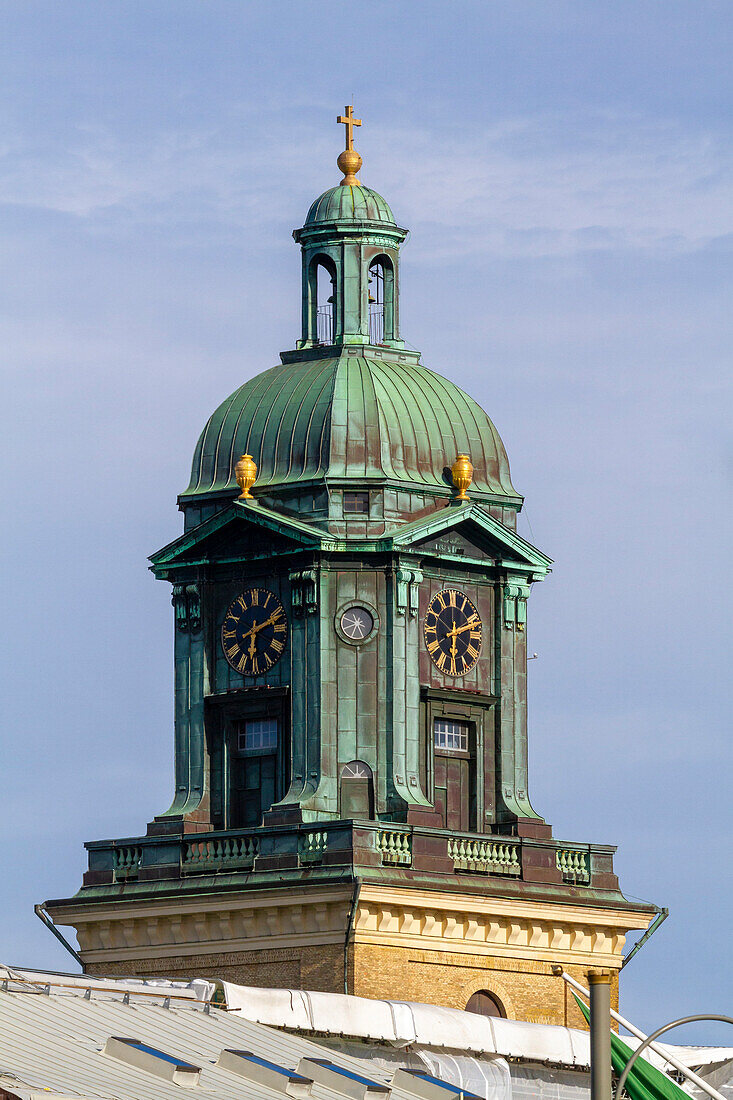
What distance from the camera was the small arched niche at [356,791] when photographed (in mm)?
102125

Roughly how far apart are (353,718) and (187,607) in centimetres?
573

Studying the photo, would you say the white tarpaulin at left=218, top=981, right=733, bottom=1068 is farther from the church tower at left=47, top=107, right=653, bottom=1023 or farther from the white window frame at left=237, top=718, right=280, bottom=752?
the white window frame at left=237, top=718, right=280, bottom=752

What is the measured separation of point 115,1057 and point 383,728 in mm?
22514

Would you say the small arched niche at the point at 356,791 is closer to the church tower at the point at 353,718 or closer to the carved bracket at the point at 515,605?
the church tower at the point at 353,718

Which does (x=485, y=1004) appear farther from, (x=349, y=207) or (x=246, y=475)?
(x=349, y=207)

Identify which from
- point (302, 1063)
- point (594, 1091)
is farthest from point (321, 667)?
point (594, 1091)

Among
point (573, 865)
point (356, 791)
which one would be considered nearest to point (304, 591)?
point (356, 791)

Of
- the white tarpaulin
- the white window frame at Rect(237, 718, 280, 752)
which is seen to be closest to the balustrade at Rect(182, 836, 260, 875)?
the white window frame at Rect(237, 718, 280, 752)

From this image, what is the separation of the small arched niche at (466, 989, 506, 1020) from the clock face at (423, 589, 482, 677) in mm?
7614

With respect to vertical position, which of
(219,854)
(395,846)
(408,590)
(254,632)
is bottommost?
(395,846)

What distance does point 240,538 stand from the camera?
105312 millimetres

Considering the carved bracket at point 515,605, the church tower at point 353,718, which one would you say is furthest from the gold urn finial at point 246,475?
the carved bracket at point 515,605

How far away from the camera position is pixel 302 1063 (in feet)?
282

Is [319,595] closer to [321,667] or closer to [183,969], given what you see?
[321,667]
